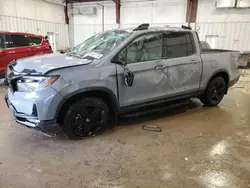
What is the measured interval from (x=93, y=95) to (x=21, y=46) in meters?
4.64

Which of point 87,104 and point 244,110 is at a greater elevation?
point 87,104

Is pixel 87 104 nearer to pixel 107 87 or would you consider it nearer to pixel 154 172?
pixel 107 87

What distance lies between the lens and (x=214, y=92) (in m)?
4.35

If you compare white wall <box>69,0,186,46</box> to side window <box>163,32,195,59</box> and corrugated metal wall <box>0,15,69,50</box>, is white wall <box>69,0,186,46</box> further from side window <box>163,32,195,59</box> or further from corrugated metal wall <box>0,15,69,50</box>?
side window <box>163,32,195,59</box>

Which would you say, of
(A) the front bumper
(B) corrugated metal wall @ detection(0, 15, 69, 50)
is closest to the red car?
(B) corrugated metal wall @ detection(0, 15, 69, 50)

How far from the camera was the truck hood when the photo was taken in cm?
256

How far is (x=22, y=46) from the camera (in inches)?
250

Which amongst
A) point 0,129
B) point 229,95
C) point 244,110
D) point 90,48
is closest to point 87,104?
point 90,48

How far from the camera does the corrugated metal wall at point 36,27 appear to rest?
9.19 m

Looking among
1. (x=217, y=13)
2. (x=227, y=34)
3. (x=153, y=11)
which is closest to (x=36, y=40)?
(x=153, y=11)

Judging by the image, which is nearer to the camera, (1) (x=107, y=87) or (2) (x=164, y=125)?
(1) (x=107, y=87)

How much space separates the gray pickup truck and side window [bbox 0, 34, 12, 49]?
3.60 meters

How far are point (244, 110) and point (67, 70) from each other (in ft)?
12.2

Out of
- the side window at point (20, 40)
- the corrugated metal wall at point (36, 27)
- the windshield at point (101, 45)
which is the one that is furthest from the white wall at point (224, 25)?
the windshield at point (101, 45)
